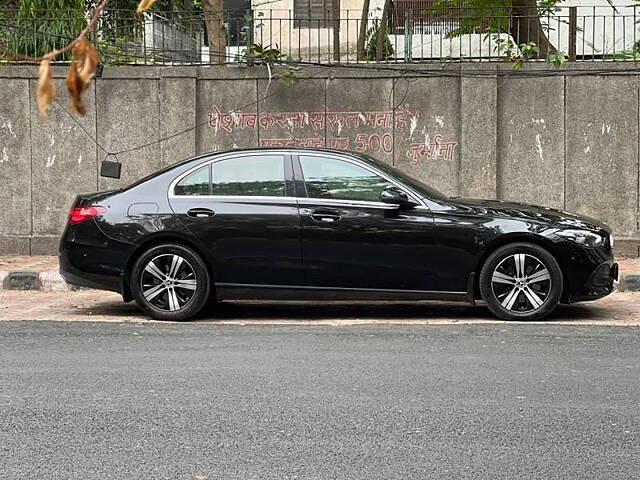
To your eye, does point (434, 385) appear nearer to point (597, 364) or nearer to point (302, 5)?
point (597, 364)

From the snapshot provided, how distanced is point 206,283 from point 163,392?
2969 mm

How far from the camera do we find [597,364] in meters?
6.98

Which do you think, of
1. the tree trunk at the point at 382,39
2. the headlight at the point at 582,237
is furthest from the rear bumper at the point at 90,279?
the tree trunk at the point at 382,39


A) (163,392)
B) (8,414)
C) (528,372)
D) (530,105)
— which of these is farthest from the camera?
(530,105)

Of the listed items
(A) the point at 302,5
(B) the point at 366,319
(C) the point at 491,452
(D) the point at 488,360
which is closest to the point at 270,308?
(B) the point at 366,319

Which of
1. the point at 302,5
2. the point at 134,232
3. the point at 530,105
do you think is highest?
the point at 302,5

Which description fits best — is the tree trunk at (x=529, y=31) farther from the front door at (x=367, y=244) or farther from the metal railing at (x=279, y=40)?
the front door at (x=367, y=244)

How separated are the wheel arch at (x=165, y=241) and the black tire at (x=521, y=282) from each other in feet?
7.91

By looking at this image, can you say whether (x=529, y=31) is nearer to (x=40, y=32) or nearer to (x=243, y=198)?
(x=40, y=32)

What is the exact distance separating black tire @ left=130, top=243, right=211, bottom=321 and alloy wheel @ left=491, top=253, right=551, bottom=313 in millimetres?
2536

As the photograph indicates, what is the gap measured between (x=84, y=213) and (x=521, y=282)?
3.90 m

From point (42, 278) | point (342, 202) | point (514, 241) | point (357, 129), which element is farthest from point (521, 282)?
point (42, 278)

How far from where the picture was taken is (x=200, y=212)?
30.0 ft

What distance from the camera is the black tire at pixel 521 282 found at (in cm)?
888
